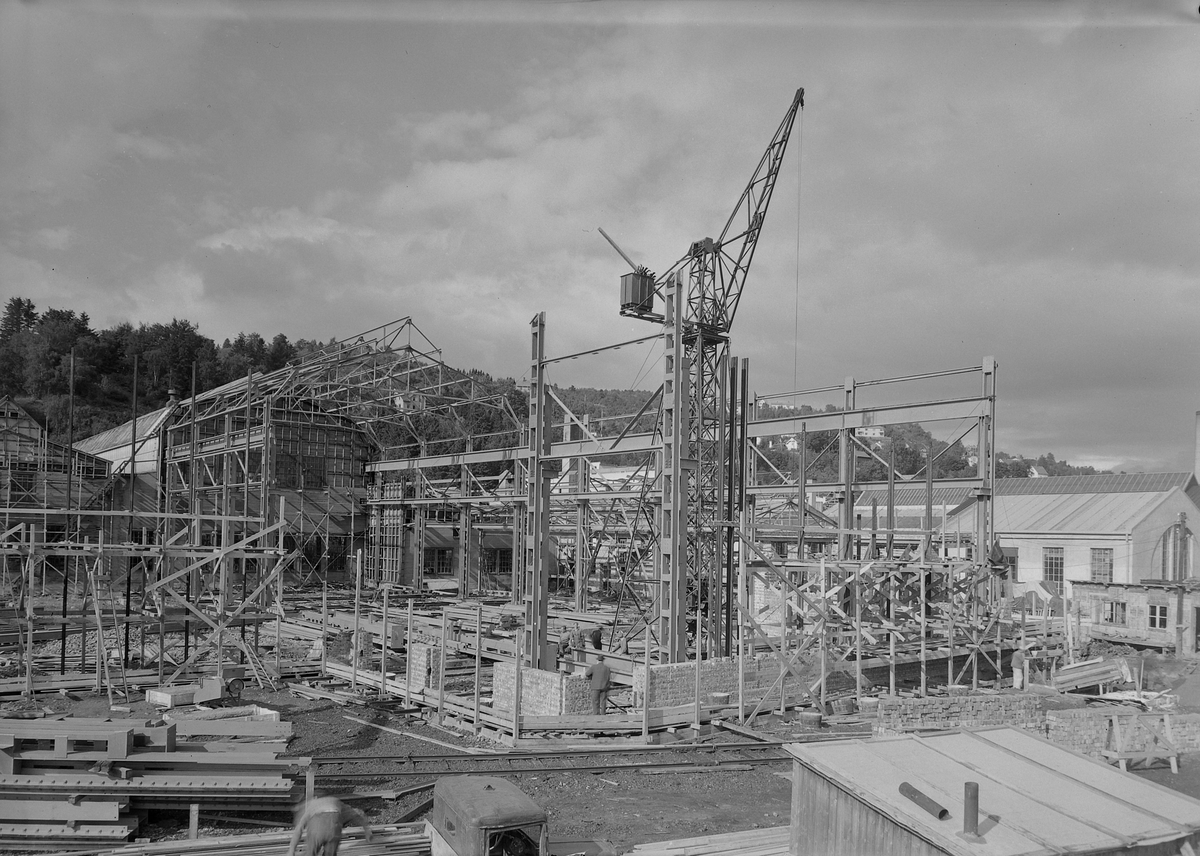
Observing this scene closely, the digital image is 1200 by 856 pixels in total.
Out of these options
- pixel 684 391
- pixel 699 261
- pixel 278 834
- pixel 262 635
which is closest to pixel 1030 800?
pixel 278 834

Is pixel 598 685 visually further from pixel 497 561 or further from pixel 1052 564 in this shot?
pixel 497 561

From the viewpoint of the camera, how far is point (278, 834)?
28.4ft

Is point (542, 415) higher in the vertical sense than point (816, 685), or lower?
higher

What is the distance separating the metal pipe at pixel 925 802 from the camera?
628 centimetres

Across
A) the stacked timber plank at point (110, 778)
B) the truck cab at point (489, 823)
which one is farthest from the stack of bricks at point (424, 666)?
the truck cab at point (489, 823)

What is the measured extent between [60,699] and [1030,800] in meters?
16.8

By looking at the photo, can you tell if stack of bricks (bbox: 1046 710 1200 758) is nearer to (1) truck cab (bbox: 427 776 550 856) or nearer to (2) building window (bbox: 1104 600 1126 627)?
(1) truck cab (bbox: 427 776 550 856)

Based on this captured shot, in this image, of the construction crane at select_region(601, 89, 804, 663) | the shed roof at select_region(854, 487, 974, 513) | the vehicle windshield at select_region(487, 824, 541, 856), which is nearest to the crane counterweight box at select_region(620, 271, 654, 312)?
the construction crane at select_region(601, 89, 804, 663)

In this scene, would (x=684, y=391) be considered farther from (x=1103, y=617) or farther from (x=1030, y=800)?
(x=1103, y=617)

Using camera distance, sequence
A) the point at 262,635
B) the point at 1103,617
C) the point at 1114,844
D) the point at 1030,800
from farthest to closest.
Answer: the point at 1103,617, the point at 262,635, the point at 1030,800, the point at 1114,844

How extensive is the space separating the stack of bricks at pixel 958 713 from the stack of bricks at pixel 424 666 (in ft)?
28.4

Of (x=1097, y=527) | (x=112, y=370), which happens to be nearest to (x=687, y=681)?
(x=1097, y=527)

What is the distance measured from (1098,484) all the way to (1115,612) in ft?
31.0

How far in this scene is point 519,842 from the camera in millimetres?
7402
